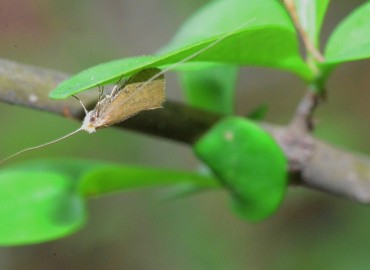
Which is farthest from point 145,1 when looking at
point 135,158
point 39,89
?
point 39,89

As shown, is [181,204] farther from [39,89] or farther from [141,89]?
[141,89]

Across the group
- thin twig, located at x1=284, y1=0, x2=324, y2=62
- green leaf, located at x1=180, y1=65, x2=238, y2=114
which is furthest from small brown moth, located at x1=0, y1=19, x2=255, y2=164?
green leaf, located at x1=180, y1=65, x2=238, y2=114

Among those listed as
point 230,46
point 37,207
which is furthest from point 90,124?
point 37,207

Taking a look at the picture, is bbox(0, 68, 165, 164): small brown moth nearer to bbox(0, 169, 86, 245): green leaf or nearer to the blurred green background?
bbox(0, 169, 86, 245): green leaf

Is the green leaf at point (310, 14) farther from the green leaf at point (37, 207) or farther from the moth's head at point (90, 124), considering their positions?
the green leaf at point (37, 207)

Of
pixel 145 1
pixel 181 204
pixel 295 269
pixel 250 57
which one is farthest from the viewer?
pixel 145 1

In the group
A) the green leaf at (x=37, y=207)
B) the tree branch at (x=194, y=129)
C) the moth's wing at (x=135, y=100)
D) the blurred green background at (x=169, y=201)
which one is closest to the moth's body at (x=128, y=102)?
the moth's wing at (x=135, y=100)

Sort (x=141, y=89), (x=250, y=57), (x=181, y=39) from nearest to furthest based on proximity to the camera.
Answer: (x=141, y=89) → (x=250, y=57) → (x=181, y=39)
